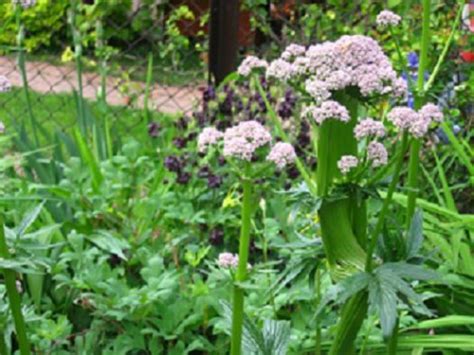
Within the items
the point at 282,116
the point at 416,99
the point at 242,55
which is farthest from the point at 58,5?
the point at 416,99

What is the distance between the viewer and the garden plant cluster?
1.25 m

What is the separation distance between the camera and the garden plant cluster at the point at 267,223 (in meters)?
1.25

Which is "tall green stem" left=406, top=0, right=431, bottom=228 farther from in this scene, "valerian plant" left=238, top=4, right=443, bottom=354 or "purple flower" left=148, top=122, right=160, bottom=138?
"purple flower" left=148, top=122, right=160, bottom=138

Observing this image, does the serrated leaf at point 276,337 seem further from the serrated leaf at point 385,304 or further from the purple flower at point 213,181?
the purple flower at point 213,181

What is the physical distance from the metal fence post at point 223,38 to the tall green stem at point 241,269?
2463mm

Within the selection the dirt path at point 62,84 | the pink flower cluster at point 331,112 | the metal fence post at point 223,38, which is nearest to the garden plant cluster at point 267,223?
the pink flower cluster at point 331,112

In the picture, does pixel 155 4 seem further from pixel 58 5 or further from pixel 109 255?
pixel 109 255

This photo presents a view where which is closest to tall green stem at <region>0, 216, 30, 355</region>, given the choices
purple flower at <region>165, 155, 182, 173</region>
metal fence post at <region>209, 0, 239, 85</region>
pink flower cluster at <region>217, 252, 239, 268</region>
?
pink flower cluster at <region>217, 252, 239, 268</region>

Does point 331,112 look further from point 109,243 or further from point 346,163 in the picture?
point 109,243

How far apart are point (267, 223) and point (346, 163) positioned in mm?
1176

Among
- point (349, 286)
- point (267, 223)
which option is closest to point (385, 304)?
point (349, 286)

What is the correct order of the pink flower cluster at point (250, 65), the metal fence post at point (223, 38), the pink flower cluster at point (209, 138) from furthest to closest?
1. the metal fence post at point (223, 38)
2. the pink flower cluster at point (250, 65)
3. the pink flower cluster at point (209, 138)

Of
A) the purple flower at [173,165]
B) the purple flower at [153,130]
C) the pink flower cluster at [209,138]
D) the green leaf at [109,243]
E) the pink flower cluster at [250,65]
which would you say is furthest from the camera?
the purple flower at [153,130]

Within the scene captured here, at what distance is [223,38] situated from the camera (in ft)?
12.2
